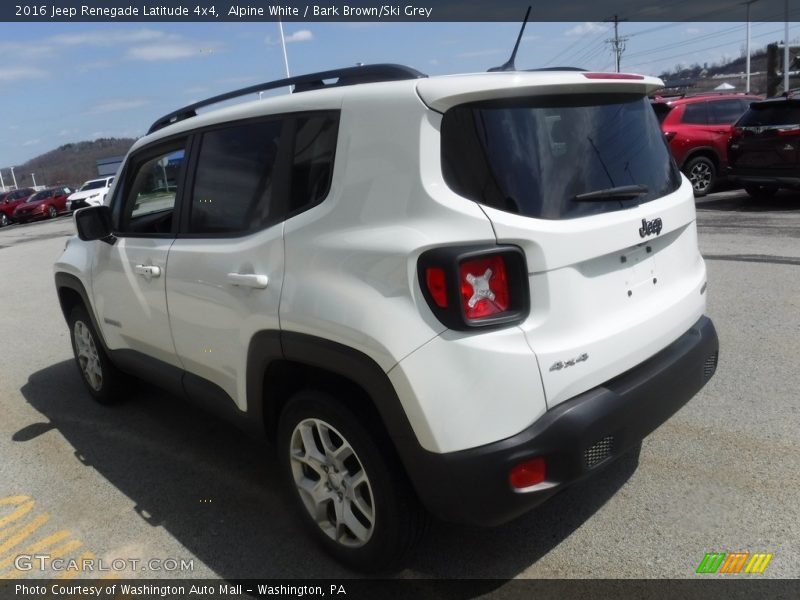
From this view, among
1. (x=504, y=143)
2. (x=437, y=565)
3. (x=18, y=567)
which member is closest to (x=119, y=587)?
(x=18, y=567)

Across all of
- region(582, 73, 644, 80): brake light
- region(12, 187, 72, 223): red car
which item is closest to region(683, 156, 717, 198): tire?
region(582, 73, 644, 80): brake light

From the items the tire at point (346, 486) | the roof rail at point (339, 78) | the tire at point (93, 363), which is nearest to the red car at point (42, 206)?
the tire at point (93, 363)

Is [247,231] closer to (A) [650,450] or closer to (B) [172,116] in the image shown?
(B) [172,116]

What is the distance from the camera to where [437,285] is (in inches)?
85.1

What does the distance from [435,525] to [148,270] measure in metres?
2.01

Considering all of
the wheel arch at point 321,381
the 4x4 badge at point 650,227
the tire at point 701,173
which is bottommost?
the tire at point 701,173

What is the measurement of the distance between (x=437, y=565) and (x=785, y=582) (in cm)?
131

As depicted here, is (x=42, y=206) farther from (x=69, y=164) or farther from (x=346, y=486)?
(x=69, y=164)

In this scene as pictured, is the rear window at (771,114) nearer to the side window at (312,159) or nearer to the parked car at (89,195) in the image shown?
the side window at (312,159)

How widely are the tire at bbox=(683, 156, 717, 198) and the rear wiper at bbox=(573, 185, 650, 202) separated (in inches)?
430

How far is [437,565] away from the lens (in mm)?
2766

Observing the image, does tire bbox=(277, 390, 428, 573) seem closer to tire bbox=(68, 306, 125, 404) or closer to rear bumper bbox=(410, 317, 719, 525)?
rear bumper bbox=(410, 317, 719, 525)

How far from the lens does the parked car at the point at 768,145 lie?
10086 millimetres

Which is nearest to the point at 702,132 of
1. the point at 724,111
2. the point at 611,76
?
the point at 724,111
